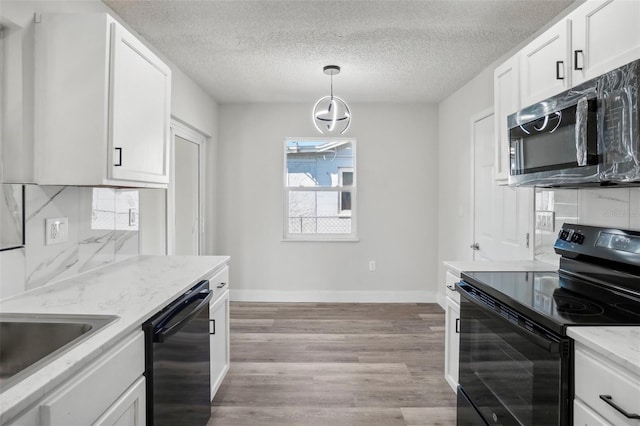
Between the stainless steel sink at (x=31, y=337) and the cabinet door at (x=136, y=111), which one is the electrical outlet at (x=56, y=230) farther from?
the stainless steel sink at (x=31, y=337)

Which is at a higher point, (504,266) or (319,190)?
(319,190)

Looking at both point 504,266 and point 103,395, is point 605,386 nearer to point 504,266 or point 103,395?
point 504,266

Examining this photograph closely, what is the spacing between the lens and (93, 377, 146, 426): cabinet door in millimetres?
1113

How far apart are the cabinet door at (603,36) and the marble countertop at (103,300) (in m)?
2.00

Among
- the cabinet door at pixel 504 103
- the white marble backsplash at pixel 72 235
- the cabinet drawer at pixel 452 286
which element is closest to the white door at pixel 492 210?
the cabinet door at pixel 504 103

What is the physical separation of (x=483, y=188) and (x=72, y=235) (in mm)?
3099

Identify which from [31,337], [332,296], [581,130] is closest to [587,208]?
[581,130]

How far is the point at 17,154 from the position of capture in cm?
159

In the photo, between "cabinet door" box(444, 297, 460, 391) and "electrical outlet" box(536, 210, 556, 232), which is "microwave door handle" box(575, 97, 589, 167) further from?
"cabinet door" box(444, 297, 460, 391)

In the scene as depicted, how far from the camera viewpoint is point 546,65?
1.92 metres

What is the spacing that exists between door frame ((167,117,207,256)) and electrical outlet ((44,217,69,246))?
1278 millimetres

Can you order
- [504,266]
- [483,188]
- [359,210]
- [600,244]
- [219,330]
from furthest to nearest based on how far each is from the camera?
[359,210] → [483,188] → [219,330] → [504,266] → [600,244]

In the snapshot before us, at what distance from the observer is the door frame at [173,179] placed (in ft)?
10.5

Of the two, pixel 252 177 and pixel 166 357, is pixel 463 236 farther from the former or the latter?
pixel 166 357
